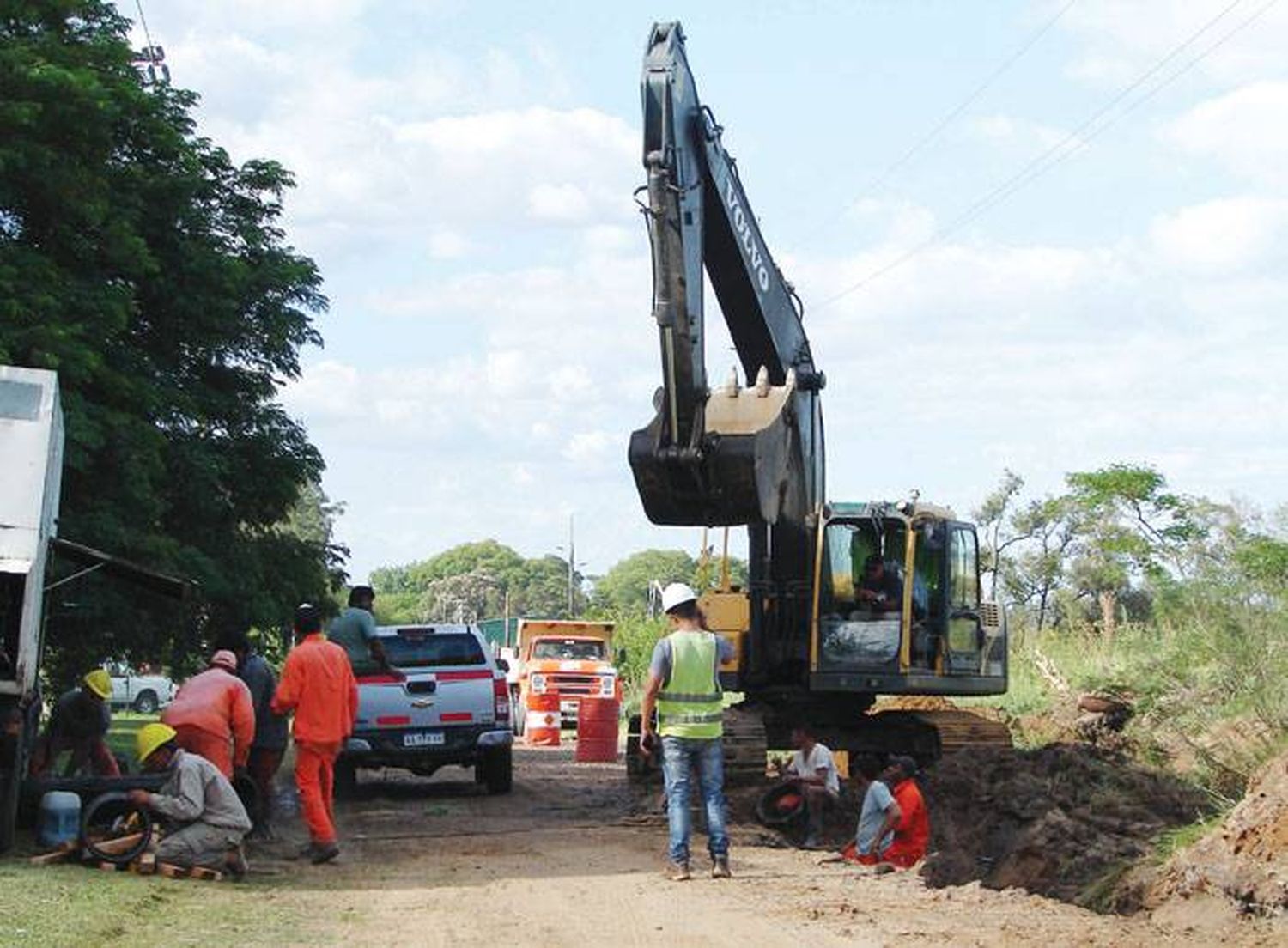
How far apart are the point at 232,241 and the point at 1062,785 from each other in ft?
44.5

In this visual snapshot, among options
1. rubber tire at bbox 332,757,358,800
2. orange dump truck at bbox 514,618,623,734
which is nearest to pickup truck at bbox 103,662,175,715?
orange dump truck at bbox 514,618,623,734

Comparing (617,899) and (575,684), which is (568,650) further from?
(617,899)

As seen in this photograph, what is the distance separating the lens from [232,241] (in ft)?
86.0

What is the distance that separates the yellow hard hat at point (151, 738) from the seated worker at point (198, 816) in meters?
0.28

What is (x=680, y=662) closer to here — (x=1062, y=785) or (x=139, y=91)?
(x=1062, y=785)

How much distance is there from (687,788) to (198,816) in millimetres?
3311

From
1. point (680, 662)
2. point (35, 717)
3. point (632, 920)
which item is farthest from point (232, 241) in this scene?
point (632, 920)

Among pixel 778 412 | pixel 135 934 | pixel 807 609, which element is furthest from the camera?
pixel 807 609

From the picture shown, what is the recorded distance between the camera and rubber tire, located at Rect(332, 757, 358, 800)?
22.0 m

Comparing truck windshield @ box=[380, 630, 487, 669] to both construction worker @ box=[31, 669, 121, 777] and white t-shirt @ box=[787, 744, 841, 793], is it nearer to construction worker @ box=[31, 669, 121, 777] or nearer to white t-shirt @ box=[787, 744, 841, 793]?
construction worker @ box=[31, 669, 121, 777]

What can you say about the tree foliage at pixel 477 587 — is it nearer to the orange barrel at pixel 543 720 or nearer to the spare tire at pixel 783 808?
the orange barrel at pixel 543 720

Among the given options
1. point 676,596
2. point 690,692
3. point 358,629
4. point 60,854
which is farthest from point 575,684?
point 60,854

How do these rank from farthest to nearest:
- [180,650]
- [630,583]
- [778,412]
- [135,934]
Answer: [630,583]
[180,650]
[778,412]
[135,934]

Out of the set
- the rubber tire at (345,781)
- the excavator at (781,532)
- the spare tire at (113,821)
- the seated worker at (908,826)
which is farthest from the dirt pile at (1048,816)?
the rubber tire at (345,781)
